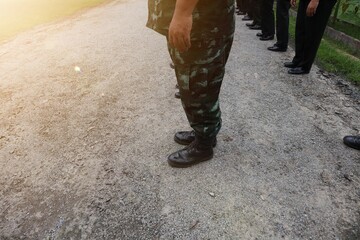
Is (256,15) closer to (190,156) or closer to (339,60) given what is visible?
(339,60)

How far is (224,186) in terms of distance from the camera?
2.25 meters

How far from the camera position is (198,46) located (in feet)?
6.40

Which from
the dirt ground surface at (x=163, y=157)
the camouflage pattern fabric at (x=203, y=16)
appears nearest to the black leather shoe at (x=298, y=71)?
the dirt ground surface at (x=163, y=157)

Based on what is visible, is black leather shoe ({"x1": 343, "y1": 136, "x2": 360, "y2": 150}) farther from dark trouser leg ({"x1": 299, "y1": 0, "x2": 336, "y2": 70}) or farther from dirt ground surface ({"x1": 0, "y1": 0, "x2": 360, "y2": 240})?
dark trouser leg ({"x1": 299, "y1": 0, "x2": 336, "y2": 70})

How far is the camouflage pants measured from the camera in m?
1.99

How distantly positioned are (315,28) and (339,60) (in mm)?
1030

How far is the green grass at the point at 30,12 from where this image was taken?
22.5ft

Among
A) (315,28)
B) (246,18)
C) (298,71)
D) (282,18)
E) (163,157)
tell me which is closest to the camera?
(163,157)

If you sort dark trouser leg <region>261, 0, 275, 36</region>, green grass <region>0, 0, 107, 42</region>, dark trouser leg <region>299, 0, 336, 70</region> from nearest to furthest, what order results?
dark trouser leg <region>299, 0, 336, 70</region>
dark trouser leg <region>261, 0, 275, 36</region>
green grass <region>0, 0, 107, 42</region>

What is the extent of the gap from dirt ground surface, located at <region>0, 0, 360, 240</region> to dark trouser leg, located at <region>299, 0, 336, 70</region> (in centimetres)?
29

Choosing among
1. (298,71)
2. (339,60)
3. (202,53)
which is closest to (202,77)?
(202,53)

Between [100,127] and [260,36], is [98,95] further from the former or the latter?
[260,36]

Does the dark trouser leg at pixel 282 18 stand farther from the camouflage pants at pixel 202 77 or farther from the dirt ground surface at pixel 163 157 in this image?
the camouflage pants at pixel 202 77

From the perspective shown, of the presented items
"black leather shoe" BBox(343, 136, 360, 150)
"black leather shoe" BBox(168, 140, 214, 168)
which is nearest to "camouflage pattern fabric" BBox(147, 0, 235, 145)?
"black leather shoe" BBox(168, 140, 214, 168)
